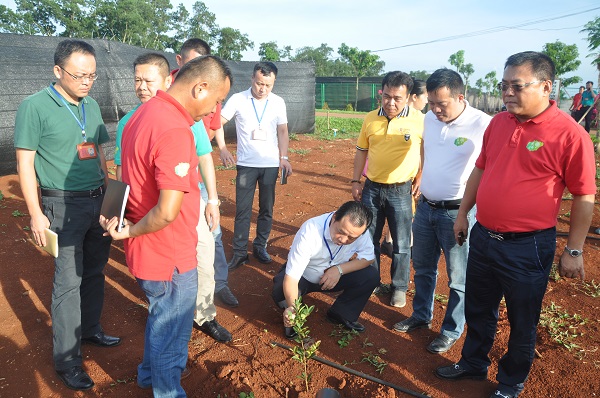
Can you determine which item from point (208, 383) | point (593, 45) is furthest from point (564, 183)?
point (593, 45)

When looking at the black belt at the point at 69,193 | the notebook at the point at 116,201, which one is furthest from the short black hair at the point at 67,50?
the notebook at the point at 116,201

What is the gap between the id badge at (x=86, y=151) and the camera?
277cm

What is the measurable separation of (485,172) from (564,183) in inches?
16.7

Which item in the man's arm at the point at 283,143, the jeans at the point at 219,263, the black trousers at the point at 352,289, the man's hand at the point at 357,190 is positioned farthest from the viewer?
the man's arm at the point at 283,143

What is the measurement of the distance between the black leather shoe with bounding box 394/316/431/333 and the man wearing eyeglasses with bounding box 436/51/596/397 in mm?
878

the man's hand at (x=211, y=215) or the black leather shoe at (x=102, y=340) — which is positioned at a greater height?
the man's hand at (x=211, y=215)

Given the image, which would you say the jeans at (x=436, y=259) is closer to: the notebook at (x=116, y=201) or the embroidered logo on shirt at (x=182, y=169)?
the embroidered logo on shirt at (x=182, y=169)

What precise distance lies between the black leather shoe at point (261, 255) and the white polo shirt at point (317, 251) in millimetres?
1340

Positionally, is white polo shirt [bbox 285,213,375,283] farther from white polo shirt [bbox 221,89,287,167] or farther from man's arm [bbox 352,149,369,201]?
white polo shirt [bbox 221,89,287,167]

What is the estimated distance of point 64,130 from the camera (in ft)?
8.86

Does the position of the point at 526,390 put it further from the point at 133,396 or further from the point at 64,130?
the point at 64,130

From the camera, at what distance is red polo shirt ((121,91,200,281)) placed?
1869 mm

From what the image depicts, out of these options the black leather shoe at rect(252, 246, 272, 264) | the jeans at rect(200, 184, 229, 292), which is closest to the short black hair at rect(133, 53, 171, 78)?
the jeans at rect(200, 184, 229, 292)

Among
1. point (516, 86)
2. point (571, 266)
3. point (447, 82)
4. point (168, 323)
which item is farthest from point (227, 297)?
point (516, 86)
